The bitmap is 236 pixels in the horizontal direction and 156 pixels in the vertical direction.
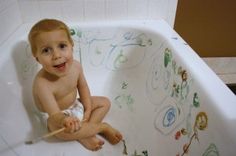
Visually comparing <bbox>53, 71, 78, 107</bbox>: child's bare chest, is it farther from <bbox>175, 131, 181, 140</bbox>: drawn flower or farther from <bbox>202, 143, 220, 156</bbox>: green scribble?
<bbox>202, 143, 220, 156</bbox>: green scribble

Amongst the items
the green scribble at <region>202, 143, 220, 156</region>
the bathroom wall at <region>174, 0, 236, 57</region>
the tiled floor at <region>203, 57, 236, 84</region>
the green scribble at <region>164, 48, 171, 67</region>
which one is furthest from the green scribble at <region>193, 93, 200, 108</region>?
the tiled floor at <region>203, 57, 236, 84</region>

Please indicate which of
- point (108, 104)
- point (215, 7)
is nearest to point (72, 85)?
point (108, 104)

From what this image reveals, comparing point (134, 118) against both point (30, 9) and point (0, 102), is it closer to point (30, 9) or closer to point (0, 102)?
point (0, 102)

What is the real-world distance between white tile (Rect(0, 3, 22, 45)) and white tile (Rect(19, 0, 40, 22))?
2 centimetres

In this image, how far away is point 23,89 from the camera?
2.73 ft

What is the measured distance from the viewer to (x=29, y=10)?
0.97 meters

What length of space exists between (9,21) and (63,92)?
13.9 inches

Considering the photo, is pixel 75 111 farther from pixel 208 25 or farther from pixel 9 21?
pixel 208 25

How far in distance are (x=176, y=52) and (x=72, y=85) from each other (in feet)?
1.23

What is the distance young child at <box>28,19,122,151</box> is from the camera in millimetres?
669

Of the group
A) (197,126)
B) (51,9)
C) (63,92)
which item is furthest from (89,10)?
(197,126)

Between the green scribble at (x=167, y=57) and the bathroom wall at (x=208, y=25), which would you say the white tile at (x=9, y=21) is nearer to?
the green scribble at (x=167, y=57)

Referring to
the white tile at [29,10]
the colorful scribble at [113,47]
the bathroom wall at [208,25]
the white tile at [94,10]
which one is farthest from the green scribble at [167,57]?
the white tile at [29,10]

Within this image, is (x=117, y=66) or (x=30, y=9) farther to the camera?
(x=117, y=66)
